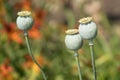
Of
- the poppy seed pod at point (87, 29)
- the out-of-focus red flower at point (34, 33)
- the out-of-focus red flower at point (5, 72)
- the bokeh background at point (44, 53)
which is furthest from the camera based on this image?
the out-of-focus red flower at point (34, 33)

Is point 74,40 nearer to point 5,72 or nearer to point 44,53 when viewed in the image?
point 5,72

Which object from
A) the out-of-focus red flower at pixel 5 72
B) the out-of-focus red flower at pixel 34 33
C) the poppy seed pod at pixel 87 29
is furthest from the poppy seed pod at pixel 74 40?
the out-of-focus red flower at pixel 34 33

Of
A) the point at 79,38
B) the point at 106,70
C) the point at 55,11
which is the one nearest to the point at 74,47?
the point at 79,38

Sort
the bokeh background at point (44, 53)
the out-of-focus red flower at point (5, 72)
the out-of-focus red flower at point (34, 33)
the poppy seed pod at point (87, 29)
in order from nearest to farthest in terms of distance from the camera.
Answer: the poppy seed pod at point (87, 29), the out-of-focus red flower at point (5, 72), the bokeh background at point (44, 53), the out-of-focus red flower at point (34, 33)

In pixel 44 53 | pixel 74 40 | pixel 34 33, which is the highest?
pixel 74 40

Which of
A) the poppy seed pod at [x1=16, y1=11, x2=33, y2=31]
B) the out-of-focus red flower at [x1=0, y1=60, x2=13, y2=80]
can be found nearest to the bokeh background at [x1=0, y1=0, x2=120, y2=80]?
the out-of-focus red flower at [x1=0, y1=60, x2=13, y2=80]

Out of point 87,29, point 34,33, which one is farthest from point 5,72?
point 87,29

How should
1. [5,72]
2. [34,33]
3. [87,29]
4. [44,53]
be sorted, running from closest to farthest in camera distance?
1. [87,29]
2. [5,72]
3. [34,33]
4. [44,53]

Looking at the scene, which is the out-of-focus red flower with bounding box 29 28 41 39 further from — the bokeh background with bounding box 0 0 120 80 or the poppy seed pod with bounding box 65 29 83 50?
the poppy seed pod with bounding box 65 29 83 50

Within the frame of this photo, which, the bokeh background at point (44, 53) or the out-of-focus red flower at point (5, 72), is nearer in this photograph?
the out-of-focus red flower at point (5, 72)

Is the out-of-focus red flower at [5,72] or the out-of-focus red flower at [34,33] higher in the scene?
the out-of-focus red flower at [34,33]

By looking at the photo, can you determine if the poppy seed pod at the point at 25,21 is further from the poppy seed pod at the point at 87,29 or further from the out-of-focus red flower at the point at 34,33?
the out-of-focus red flower at the point at 34,33
